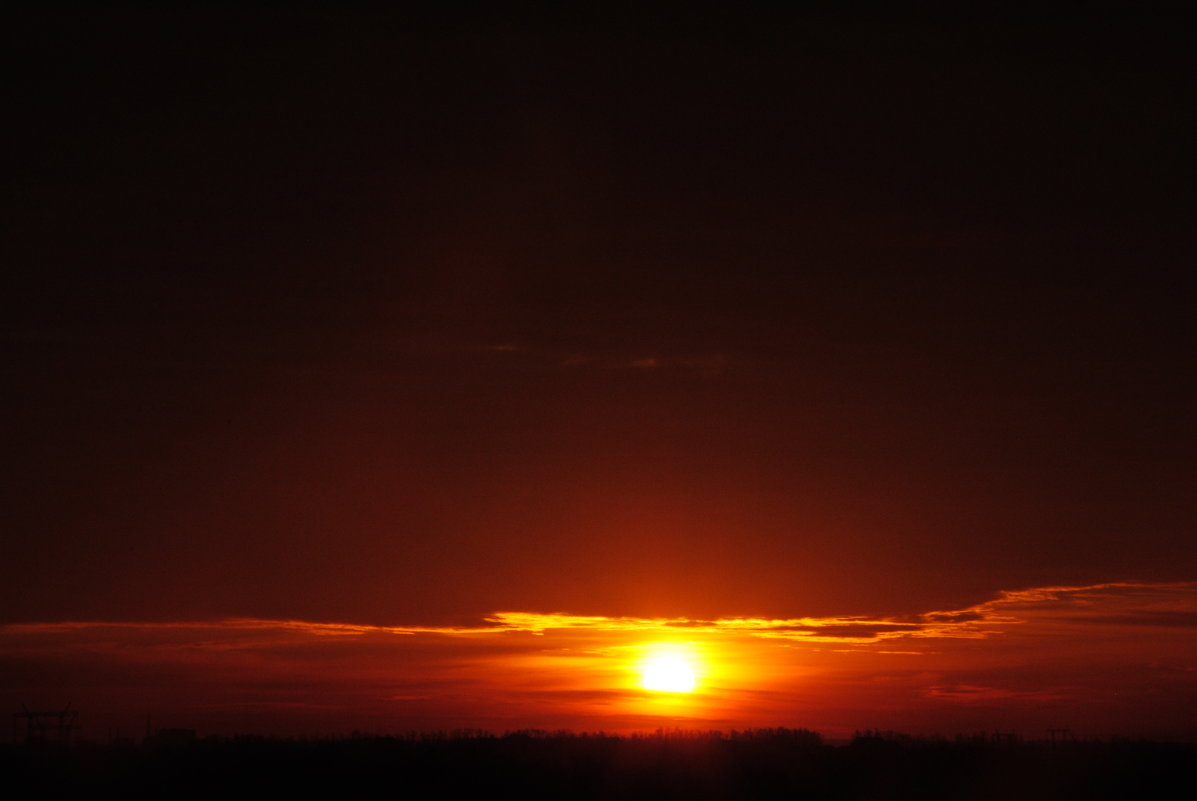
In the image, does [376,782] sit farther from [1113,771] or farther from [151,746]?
[1113,771]

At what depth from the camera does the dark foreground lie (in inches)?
1519

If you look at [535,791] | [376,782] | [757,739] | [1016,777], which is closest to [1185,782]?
[1016,777]

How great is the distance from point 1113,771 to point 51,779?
34689 millimetres

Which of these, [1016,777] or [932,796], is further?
[1016,777]

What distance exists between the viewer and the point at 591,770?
4128cm

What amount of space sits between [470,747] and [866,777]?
1381 cm

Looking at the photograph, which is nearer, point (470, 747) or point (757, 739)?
point (470, 747)

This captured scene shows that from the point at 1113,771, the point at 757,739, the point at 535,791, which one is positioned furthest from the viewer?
the point at 757,739

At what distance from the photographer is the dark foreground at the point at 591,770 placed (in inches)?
1519

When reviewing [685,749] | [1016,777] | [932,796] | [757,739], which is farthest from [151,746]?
[1016,777]

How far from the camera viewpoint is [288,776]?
40.1 metres

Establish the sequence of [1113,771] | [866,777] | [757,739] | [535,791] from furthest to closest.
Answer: [757,739] < [1113,771] < [866,777] < [535,791]

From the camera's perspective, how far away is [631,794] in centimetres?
3841

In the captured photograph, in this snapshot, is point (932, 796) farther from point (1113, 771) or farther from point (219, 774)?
point (219, 774)
